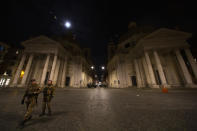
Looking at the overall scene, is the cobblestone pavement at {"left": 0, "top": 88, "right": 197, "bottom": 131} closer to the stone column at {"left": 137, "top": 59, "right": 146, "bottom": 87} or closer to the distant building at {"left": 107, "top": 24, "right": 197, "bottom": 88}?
the distant building at {"left": 107, "top": 24, "right": 197, "bottom": 88}

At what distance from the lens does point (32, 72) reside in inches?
882

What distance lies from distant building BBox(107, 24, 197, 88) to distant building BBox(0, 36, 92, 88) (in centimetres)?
1502

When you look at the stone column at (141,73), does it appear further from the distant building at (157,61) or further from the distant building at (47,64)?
the distant building at (47,64)

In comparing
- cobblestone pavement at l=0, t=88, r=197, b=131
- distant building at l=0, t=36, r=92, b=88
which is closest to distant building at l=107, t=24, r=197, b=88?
cobblestone pavement at l=0, t=88, r=197, b=131

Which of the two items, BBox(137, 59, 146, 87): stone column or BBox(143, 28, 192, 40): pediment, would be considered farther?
BBox(137, 59, 146, 87): stone column

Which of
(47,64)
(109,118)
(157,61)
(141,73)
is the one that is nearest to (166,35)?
(157,61)

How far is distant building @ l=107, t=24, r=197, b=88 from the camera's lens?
49.1 ft

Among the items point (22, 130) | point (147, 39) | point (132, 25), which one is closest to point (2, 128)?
point (22, 130)

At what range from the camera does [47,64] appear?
60.0ft

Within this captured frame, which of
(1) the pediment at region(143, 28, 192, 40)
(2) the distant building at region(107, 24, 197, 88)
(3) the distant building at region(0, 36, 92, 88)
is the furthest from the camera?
(3) the distant building at region(0, 36, 92, 88)

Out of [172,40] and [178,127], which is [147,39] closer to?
[172,40]

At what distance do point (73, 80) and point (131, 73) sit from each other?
58.7 feet

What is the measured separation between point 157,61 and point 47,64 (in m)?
24.0

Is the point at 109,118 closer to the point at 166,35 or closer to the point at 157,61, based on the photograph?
the point at 157,61
